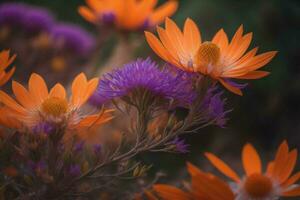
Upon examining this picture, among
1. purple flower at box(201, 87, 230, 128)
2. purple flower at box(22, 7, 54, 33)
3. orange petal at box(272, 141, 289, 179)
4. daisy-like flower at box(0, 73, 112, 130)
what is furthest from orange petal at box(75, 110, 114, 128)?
purple flower at box(22, 7, 54, 33)

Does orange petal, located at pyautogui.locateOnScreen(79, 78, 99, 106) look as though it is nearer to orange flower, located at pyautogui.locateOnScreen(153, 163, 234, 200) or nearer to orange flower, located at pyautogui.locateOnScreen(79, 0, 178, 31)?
orange flower, located at pyautogui.locateOnScreen(153, 163, 234, 200)

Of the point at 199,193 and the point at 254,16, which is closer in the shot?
the point at 199,193

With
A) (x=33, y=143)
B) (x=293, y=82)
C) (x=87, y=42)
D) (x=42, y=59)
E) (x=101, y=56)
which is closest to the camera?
(x=33, y=143)

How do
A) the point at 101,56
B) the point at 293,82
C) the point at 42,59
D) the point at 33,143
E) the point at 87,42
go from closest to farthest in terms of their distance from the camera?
the point at 33,143
the point at 42,59
the point at 87,42
the point at 293,82
the point at 101,56

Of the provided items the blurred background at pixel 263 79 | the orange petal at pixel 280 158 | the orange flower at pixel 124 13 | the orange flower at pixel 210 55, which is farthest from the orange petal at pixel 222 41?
the blurred background at pixel 263 79

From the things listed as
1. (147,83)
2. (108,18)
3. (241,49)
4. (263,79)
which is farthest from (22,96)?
(263,79)

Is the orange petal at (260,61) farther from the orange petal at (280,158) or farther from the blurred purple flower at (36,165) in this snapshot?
the blurred purple flower at (36,165)

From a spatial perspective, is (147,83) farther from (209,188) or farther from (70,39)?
(70,39)

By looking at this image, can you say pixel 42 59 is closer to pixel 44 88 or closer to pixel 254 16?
pixel 44 88

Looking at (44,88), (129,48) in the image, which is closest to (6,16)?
(129,48)
